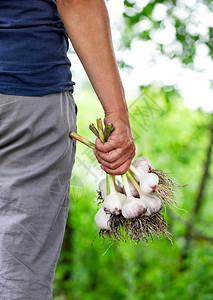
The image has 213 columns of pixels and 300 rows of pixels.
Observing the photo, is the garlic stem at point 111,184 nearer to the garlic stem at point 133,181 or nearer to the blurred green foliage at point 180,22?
the garlic stem at point 133,181

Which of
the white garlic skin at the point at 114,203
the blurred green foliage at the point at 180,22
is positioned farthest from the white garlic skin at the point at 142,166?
the blurred green foliage at the point at 180,22

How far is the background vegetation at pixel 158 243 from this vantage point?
3258mm

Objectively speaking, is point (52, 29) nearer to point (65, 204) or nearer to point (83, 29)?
point (83, 29)

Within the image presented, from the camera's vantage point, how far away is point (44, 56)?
1.03 metres

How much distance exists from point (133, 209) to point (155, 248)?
3.50 meters

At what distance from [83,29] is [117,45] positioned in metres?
1.88

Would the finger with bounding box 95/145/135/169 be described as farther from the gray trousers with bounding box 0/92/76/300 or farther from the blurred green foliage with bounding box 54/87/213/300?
the blurred green foliage with bounding box 54/87/213/300

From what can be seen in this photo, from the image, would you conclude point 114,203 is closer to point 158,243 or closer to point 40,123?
point 40,123

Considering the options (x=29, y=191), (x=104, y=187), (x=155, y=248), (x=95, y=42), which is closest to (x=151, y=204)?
(x=104, y=187)

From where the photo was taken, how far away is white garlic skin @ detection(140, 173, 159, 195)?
1.14 metres

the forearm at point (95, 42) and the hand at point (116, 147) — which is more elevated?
the forearm at point (95, 42)

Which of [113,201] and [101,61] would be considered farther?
[113,201]

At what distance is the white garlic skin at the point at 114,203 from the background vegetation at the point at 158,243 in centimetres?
171

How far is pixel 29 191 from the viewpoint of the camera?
100 centimetres
